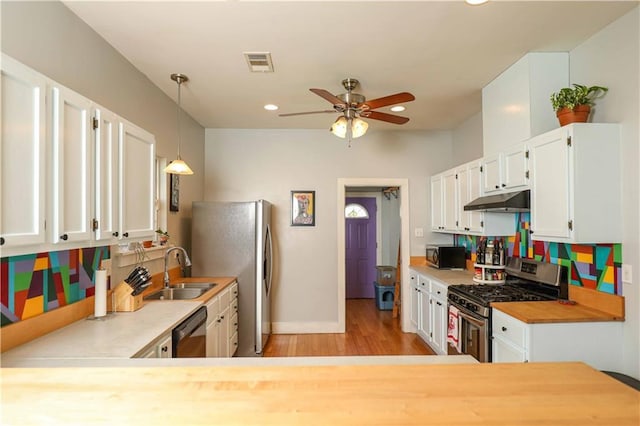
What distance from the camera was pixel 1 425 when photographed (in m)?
0.85

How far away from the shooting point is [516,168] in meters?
2.83

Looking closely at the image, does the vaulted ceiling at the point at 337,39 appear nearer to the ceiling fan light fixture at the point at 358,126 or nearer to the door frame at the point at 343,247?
the ceiling fan light fixture at the point at 358,126

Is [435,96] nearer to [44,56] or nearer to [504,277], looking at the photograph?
[504,277]

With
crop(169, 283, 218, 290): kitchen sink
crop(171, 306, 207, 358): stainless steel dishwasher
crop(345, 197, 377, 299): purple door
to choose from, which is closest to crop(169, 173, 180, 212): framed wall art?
crop(169, 283, 218, 290): kitchen sink

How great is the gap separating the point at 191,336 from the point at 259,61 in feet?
6.81

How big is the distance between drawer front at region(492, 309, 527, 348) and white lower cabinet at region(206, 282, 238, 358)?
85.6 inches

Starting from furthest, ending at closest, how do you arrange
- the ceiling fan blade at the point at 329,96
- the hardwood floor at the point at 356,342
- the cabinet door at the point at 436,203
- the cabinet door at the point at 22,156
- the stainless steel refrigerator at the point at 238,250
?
the cabinet door at the point at 436,203, the hardwood floor at the point at 356,342, the stainless steel refrigerator at the point at 238,250, the ceiling fan blade at the point at 329,96, the cabinet door at the point at 22,156

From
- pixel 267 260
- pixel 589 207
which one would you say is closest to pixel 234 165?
pixel 267 260

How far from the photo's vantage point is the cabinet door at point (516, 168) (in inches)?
107

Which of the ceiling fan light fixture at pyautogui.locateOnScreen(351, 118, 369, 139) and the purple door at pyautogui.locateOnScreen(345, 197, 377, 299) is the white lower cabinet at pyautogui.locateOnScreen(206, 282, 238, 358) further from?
the purple door at pyautogui.locateOnScreen(345, 197, 377, 299)

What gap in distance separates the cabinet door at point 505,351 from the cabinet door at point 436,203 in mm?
2017

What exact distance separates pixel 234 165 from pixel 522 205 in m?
3.47

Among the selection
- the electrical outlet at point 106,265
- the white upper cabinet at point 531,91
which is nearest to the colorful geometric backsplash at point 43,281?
the electrical outlet at point 106,265

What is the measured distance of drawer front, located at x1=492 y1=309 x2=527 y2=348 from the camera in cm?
228
